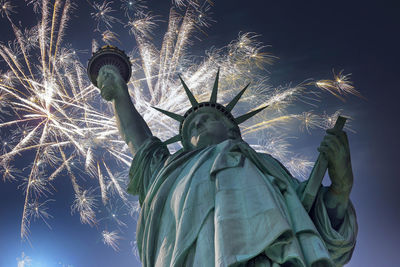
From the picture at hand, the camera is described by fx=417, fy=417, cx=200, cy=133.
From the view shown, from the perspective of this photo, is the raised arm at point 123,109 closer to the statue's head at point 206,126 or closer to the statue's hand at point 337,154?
the statue's head at point 206,126

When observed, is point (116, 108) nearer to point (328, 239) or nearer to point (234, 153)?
point (234, 153)

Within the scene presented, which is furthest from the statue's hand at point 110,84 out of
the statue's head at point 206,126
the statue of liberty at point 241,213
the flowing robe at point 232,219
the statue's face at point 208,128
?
the flowing robe at point 232,219

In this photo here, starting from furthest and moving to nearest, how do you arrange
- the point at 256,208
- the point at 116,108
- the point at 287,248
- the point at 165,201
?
the point at 116,108, the point at 165,201, the point at 256,208, the point at 287,248

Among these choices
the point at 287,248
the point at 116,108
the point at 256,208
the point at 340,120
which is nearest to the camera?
the point at 287,248

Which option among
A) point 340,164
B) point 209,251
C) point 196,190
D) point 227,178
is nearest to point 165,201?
point 196,190

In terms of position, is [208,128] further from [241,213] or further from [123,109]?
[241,213]

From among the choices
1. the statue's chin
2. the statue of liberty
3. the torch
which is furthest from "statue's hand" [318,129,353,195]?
the torch

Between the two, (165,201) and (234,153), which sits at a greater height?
(234,153)
